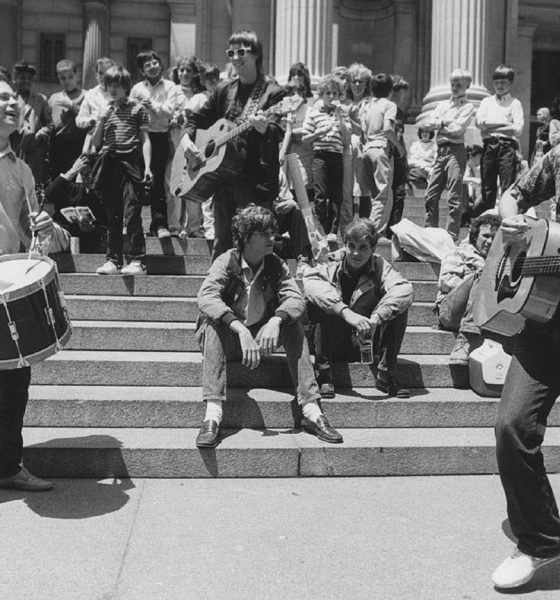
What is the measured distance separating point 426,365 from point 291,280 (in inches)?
53.4

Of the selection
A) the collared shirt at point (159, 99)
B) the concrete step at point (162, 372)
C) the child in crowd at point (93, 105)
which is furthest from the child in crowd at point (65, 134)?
the concrete step at point (162, 372)

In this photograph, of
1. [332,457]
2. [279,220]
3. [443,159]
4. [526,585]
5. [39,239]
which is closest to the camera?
[526,585]

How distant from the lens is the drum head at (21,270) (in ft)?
14.2

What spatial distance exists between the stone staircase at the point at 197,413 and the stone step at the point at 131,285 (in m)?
0.35

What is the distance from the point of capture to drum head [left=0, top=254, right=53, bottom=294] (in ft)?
14.2

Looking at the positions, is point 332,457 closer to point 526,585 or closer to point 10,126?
point 526,585

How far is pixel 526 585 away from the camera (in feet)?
12.0

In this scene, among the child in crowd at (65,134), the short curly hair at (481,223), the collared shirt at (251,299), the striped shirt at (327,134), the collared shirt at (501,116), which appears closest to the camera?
the collared shirt at (251,299)

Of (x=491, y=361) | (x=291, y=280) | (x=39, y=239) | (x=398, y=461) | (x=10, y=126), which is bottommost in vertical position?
(x=398, y=461)

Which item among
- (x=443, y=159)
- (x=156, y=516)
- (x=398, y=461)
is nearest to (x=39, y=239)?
(x=156, y=516)

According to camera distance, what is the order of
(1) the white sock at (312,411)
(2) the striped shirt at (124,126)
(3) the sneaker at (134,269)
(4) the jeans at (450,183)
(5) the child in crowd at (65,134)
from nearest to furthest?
1. (1) the white sock at (312,411)
2. (3) the sneaker at (134,269)
3. (2) the striped shirt at (124,126)
4. (4) the jeans at (450,183)
5. (5) the child in crowd at (65,134)

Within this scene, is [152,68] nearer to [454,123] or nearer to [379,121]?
[379,121]

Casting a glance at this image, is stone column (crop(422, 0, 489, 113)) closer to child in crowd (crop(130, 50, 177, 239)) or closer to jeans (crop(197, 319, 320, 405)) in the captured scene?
child in crowd (crop(130, 50, 177, 239))

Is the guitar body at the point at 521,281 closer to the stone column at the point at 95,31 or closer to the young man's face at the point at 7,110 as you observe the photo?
the young man's face at the point at 7,110
